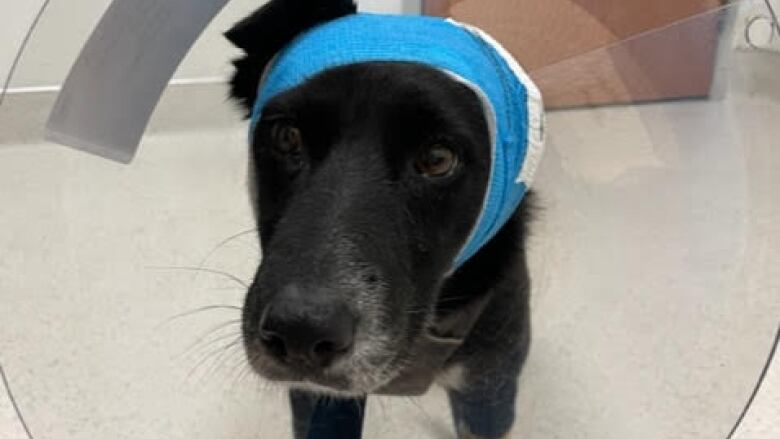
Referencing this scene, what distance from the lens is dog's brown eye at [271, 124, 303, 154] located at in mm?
859

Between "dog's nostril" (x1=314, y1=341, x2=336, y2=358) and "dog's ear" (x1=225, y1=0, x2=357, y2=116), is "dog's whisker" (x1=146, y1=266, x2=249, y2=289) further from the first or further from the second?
"dog's nostril" (x1=314, y1=341, x2=336, y2=358)

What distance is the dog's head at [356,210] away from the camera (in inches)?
29.5

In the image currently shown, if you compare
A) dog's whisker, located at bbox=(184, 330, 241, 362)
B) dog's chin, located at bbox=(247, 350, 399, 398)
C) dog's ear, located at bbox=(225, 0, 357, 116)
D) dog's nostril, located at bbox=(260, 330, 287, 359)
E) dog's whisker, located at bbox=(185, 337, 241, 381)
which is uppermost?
dog's ear, located at bbox=(225, 0, 357, 116)

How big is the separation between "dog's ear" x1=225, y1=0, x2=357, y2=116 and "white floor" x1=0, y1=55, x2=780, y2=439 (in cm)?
19

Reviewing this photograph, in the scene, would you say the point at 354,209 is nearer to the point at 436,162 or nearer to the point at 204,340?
the point at 436,162

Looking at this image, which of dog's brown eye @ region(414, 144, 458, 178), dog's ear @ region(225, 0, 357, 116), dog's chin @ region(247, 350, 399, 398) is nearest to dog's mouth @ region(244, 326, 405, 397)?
dog's chin @ region(247, 350, 399, 398)

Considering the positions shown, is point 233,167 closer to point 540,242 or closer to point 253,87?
point 253,87

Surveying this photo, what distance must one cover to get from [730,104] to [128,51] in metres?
0.58

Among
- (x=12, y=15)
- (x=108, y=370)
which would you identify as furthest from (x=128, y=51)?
(x=12, y=15)

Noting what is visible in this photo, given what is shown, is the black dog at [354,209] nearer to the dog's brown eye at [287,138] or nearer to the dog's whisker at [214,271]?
the dog's brown eye at [287,138]

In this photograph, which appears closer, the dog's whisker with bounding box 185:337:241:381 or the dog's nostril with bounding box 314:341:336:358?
the dog's nostril with bounding box 314:341:336:358

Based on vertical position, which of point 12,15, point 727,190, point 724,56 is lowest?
point 12,15

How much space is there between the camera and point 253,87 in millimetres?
1009

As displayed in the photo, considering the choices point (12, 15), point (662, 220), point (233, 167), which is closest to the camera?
point (662, 220)
